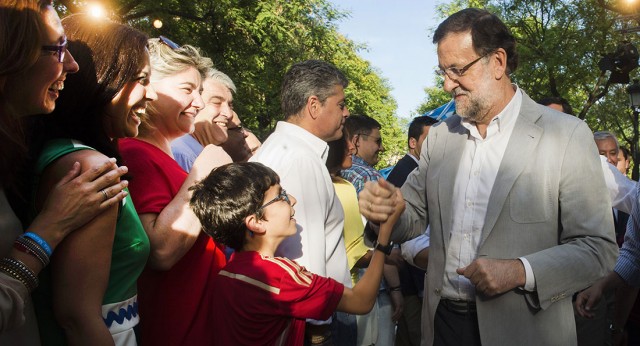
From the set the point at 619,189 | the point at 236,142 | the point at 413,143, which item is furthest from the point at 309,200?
the point at 413,143

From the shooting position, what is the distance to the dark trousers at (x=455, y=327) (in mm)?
2695

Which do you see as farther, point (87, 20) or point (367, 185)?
point (367, 185)

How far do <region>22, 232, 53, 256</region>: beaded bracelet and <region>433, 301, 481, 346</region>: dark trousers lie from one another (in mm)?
1866

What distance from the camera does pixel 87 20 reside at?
2.25 metres

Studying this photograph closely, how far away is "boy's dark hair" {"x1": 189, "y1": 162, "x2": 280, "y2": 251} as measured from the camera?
255 centimetres

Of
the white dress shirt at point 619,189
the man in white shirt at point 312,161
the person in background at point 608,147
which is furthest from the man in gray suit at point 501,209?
the person in background at point 608,147

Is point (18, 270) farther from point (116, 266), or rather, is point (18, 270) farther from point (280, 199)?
point (280, 199)

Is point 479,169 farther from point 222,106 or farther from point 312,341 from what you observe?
point 222,106

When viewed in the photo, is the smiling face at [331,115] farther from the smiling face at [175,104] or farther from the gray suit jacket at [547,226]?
the gray suit jacket at [547,226]

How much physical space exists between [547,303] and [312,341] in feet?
4.26

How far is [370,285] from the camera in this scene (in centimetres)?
270

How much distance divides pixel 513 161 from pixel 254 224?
1.24 metres

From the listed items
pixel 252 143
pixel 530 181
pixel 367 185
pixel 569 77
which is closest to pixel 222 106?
pixel 252 143

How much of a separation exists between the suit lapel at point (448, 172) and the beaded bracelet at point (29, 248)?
184 centimetres
